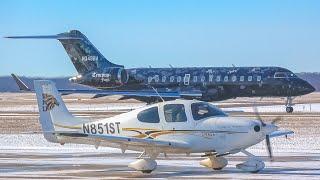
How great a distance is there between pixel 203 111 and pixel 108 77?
1629 inches

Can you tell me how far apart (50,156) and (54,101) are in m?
4.08

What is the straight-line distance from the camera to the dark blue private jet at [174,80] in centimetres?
5838

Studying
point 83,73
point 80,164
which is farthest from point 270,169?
point 83,73

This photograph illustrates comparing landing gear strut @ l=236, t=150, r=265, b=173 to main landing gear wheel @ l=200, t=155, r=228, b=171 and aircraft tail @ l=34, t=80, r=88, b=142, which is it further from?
aircraft tail @ l=34, t=80, r=88, b=142

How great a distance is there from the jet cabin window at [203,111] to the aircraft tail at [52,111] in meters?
3.34

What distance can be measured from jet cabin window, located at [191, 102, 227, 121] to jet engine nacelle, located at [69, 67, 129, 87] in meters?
40.7

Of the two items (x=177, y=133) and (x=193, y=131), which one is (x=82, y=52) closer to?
(x=177, y=133)

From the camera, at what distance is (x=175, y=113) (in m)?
21.8

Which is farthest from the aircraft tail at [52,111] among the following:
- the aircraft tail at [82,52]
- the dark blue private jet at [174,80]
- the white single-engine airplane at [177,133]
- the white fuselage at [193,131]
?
the aircraft tail at [82,52]

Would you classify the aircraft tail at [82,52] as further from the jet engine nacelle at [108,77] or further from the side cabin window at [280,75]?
the side cabin window at [280,75]

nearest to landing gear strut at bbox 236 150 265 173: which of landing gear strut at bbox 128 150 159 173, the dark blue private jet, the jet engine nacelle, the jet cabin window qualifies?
the jet cabin window

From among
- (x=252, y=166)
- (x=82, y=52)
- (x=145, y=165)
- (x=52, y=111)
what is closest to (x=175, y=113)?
(x=145, y=165)

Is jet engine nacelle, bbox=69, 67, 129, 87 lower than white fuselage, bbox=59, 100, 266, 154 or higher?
lower

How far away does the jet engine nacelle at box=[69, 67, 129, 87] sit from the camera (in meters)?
62.5
